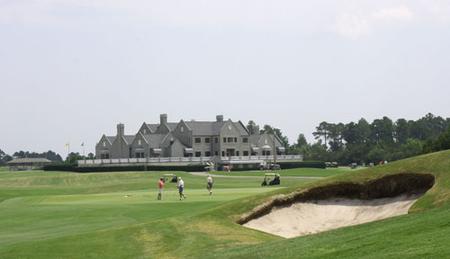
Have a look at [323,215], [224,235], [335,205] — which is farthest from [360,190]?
[224,235]

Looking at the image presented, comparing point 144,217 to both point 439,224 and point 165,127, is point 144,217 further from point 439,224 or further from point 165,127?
point 165,127

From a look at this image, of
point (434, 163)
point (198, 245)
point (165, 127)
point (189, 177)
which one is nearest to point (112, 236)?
point (198, 245)

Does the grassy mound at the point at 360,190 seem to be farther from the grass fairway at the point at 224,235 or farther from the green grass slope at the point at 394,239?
the green grass slope at the point at 394,239

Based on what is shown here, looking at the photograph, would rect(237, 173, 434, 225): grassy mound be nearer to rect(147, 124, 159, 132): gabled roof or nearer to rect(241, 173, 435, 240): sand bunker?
rect(241, 173, 435, 240): sand bunker

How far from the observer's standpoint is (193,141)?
165 m

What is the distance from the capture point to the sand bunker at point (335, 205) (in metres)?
28.0

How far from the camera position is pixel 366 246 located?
1772cm

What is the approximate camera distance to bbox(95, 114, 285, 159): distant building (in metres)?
165

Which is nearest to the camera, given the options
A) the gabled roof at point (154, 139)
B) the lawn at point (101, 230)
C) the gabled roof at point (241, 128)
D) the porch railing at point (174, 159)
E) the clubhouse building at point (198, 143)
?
the lawn at point (101, 230)

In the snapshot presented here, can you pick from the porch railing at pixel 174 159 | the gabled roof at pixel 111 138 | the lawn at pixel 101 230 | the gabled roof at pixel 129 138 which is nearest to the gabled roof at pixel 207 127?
the porch railing at pixel 174 159

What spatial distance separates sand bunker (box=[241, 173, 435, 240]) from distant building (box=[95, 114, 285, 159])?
5277 inches

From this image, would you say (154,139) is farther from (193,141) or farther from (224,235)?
(224,235)

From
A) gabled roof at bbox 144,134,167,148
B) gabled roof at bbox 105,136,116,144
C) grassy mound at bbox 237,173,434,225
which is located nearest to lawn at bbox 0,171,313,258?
grassy mound at bbox 237,173,434,225

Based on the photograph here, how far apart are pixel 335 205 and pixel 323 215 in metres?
0.76
